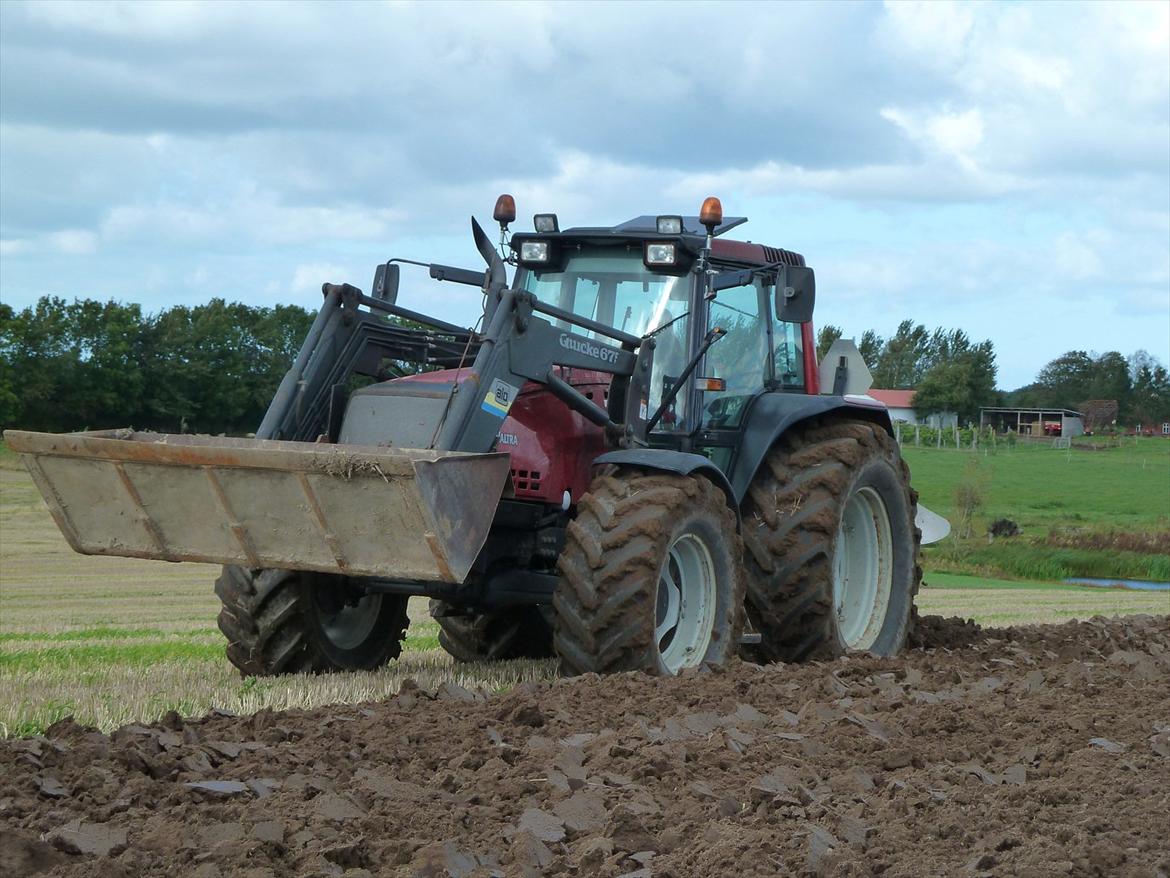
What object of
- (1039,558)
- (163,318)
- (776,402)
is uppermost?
(163,318)

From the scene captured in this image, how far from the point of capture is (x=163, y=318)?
197ft

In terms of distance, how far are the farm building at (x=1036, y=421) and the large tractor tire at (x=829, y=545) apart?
8039cm

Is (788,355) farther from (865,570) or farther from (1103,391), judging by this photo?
(1103,391)

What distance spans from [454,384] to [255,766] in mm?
2504

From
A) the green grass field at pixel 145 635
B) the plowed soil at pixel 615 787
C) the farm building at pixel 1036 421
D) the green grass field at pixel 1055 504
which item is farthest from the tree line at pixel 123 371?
the farm building at pixel 1036 421

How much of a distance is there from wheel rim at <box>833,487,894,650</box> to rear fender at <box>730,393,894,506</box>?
0.69m

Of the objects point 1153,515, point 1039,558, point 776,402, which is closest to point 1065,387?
point 1153,515

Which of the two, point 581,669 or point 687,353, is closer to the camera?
point 581,669

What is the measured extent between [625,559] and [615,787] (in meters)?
2.17

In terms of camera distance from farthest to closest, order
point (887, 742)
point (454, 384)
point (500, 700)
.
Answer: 1. point (454, 384)
2. point (500, 700)
3. point (887, 742)

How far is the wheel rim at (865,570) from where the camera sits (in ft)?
30.5

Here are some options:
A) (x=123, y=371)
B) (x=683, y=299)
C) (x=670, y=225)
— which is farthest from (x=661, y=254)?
(x=123, y=371)

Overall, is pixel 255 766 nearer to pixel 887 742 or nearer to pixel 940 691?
pixel 887 742

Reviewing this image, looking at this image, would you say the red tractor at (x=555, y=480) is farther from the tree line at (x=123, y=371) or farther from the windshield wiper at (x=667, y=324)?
the tree line at (x=123, y=371)
